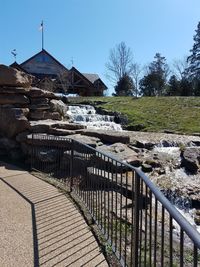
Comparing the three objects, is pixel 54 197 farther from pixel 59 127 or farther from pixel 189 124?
pixel 189 124

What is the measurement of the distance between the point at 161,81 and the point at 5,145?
41.0m

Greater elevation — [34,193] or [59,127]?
[59,127]

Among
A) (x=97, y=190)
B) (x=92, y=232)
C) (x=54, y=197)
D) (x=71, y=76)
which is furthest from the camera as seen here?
(x=71, y=76)

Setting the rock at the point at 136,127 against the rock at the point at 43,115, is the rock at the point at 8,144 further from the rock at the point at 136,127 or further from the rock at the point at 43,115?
the rock at the point at 136,127

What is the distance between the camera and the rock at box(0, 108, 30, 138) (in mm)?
12086

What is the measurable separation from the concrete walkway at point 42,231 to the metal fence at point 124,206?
1.05 feet

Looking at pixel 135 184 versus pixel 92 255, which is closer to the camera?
pixel 135 184

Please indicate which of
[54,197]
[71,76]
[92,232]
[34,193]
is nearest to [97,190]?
[92,232]

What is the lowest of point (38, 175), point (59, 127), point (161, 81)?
point (38, 175)

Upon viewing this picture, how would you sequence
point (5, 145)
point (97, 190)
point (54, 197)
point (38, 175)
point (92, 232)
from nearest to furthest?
point (92, 232) → point (97, 190) → point (54, 197) → point (38, 175) → point (5, 145)

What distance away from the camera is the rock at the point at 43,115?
43.5 feet

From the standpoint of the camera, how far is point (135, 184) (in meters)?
3.79

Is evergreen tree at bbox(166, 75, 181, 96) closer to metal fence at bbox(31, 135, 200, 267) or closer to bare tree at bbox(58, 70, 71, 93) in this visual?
bare tree at bbox(58, 70, 71, 93)

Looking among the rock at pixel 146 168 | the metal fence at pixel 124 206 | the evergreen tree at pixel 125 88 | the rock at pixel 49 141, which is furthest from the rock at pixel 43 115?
the evergreen tree at pixel 125 88
